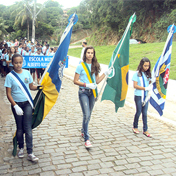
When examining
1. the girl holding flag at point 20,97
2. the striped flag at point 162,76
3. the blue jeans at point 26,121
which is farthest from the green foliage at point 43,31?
the blue jeans at point 26,121

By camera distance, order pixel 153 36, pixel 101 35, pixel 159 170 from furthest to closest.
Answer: pixel 101 35 → pixel 153 36 → pixel 159 170

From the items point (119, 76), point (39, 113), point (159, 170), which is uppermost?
point (119, 76)

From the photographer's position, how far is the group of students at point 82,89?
383cm

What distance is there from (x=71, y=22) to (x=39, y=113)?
176 cm

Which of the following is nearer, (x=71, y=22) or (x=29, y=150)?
(x=29, y=150)

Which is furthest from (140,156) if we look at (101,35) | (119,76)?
(101,35)

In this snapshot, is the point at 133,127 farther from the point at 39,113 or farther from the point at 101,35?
the point at 101,35

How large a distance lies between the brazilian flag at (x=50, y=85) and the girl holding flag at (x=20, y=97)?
0.17 metres

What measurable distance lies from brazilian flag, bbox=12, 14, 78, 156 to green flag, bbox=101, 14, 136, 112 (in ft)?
3.83

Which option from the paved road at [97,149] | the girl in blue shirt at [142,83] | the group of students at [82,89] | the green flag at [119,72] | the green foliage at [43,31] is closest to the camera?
the paved road at [97,149]

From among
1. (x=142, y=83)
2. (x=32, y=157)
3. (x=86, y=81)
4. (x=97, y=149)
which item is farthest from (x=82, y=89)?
(x=32, y=157)

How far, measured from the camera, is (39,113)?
4113 mm

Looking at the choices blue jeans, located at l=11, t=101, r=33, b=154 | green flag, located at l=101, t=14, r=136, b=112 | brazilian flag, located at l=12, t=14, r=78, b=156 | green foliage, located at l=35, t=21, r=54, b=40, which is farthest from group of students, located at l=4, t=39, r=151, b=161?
green foliage, located at l=35, t=21, r=54, b=40

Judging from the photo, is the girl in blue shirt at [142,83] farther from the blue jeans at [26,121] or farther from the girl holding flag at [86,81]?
the blue jeans at [26,121]
